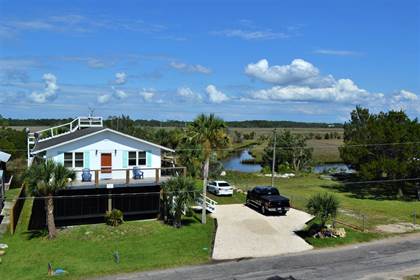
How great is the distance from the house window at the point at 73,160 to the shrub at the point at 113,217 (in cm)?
384

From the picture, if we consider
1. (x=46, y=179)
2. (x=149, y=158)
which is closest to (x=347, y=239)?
(x=149, y=158)

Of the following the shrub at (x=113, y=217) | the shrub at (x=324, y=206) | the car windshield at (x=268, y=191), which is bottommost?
the shrub at (x=113, y=217)

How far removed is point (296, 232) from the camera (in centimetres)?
2977

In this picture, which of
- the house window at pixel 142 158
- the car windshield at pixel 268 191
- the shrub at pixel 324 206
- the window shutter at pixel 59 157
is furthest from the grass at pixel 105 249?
the car windshield at pixel 268 191

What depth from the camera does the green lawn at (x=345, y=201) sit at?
112 feet

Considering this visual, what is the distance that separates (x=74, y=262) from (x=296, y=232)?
1381 centimetres

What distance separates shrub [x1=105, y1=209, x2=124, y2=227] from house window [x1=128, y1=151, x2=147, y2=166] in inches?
149

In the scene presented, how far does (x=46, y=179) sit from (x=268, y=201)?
15995 millimetres

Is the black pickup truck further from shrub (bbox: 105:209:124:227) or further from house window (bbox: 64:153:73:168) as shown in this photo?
house window (bbox: 64:153:73:168)

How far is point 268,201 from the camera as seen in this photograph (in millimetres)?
34656

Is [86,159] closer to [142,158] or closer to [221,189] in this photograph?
[142,158]

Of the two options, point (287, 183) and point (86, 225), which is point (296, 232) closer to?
point (86, 225)

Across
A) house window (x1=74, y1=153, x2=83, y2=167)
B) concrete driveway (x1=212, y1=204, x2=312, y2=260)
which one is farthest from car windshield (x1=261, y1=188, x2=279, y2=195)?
house window (x1=74, y1=153, x2=83, y2=167)

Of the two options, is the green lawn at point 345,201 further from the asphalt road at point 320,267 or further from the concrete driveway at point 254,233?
the asphalt road at point 320,267
